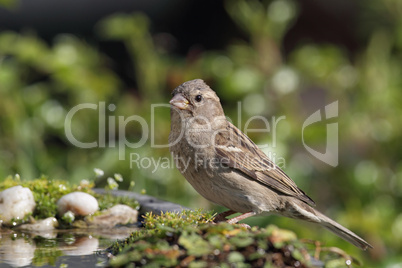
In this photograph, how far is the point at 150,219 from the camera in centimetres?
245

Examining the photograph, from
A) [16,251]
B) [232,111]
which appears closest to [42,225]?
[16,251]

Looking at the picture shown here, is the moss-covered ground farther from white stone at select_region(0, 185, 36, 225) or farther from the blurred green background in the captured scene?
the blurred green background

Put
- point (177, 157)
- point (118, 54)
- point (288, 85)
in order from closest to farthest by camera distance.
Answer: point (177, 157), point (288, 85), point (118, 54)

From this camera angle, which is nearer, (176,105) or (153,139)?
(176,105)

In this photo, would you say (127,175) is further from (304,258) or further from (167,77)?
(304,258)

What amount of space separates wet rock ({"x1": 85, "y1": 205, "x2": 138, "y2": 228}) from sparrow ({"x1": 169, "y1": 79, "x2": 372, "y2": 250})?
0.39 m

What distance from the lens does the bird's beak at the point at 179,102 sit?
340cm

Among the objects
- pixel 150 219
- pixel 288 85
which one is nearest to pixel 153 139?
pixel 288 85

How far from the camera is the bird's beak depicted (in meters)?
3.40

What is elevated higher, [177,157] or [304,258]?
[177,157]

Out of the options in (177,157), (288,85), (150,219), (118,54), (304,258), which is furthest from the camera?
(118,54)

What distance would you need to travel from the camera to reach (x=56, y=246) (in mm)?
2785

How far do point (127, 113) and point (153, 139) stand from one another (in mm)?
432

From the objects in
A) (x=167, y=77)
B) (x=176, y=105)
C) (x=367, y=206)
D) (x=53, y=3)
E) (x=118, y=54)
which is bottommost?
(x=367, y=206)
